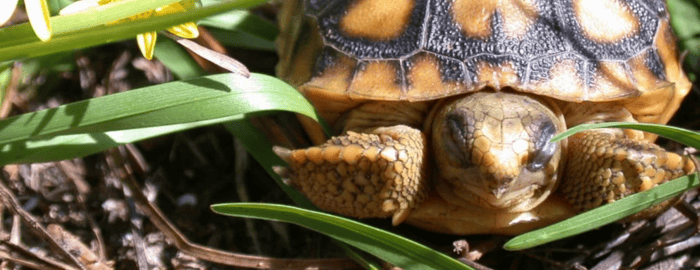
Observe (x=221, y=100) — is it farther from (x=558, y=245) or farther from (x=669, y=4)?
(x=669, y=4)

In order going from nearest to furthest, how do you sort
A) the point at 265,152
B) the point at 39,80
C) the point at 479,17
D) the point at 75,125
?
1. the point at 75,125
2. the point at 479,17
3. the point at 265,152
4. the point at 39,80

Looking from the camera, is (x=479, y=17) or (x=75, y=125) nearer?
(x=75, y=125)


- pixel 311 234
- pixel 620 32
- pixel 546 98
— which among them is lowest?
pixel 311 234

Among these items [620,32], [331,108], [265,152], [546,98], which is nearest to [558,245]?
[546,98]

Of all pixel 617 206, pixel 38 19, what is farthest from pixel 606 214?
pixel 38 19

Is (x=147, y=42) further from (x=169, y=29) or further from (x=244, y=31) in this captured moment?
(x=244, y=31)

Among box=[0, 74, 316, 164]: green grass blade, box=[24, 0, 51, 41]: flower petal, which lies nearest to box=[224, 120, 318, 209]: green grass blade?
box=[0, 74, 316, 164]: green grass blade

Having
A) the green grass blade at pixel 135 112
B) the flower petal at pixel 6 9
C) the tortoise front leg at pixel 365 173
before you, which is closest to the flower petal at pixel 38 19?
the flower petal at pixel 6 9

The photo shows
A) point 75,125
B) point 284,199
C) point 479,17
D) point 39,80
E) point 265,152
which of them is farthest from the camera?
point 39,80

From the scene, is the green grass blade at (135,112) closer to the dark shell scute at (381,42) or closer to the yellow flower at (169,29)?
the yellow flower at (169,29)
